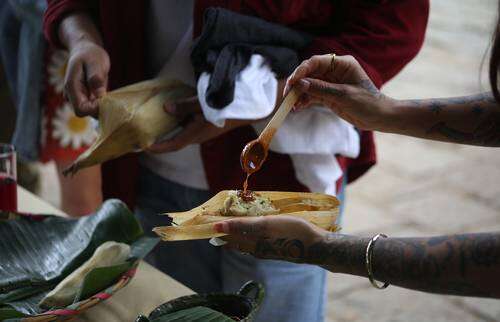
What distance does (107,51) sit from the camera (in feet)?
5.88

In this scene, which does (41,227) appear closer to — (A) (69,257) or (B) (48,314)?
(A) (69,257)

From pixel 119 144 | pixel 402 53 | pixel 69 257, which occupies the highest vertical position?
pixel 402 53

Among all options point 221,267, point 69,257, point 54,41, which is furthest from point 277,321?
point 54,41

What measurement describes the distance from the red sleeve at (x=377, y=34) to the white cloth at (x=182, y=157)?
0.27m

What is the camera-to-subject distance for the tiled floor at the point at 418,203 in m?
2.93

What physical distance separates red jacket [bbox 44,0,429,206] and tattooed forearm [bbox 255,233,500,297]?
584 millimetres

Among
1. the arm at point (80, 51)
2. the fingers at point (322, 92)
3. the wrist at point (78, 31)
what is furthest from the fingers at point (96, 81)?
the fingers at point (322, 92)

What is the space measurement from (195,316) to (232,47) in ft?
2.03

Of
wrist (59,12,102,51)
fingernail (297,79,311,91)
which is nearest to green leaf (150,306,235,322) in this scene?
fingernail (297,79,311,91)

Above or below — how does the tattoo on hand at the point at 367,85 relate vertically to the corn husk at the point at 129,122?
above

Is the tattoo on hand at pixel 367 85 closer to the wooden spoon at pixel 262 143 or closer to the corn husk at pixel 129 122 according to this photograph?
the wooden spoon at pixel 262 143

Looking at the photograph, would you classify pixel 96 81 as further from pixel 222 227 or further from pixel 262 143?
pixel 222 227

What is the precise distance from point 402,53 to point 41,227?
0.87 metres

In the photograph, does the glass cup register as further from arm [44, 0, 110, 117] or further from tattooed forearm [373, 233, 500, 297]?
tattooed forearm [373, 233, 500, 297]
